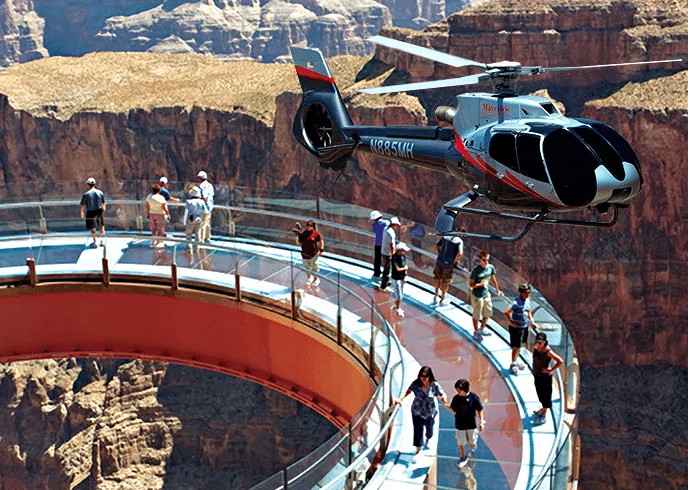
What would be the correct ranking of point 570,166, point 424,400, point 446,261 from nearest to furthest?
point 424,400, point 570,166, point 446,261

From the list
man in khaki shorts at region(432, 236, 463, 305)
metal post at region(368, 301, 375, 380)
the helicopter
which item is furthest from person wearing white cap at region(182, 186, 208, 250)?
metal post at region(368, 301, 375, 380)

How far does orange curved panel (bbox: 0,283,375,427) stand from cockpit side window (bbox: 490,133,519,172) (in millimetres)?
6156

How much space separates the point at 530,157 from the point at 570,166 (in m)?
0.78

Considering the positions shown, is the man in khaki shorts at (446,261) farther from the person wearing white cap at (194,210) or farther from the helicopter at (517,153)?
the person wearing white cap at (194,210)

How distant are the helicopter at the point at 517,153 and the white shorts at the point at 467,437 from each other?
321cm

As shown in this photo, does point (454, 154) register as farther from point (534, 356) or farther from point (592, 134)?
point (534, 356)

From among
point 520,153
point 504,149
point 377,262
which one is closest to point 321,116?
point 377,262

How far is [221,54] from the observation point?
13712cm

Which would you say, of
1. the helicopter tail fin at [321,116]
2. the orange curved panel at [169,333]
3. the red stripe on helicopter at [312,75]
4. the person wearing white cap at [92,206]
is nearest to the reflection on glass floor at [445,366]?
the orange curved panel at [169,333]

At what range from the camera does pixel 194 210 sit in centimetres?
2464

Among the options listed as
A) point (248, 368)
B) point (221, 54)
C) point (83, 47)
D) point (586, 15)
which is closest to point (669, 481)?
point (586, 15)

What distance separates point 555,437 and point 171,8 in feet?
428

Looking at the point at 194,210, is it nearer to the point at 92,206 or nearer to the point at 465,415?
the point at 92,206

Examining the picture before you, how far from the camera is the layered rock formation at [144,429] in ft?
171
